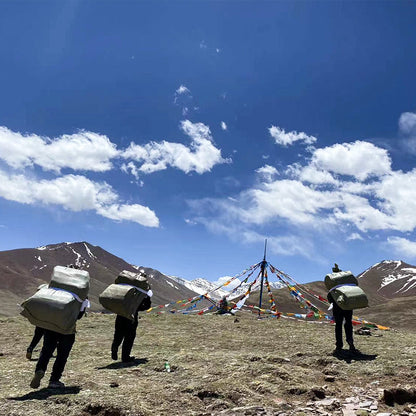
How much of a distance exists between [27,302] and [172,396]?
2987 millimetres

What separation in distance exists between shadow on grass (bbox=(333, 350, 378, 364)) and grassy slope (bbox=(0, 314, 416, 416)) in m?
0.19

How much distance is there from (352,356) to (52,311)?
7031 millimetres

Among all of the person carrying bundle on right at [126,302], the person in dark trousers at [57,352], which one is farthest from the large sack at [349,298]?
the person in dark trousers at [57,352]

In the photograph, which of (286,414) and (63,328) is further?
(63,328)

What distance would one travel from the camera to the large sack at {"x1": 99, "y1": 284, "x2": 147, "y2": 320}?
875 centimetres

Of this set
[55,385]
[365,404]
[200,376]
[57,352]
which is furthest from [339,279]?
[55,385]

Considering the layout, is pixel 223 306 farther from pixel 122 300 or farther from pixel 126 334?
pixel 122 300

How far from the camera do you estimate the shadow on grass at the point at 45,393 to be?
5.91m

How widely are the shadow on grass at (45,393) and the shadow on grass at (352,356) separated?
5.95 metres

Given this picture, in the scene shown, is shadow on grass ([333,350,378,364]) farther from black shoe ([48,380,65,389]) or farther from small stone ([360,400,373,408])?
black shoe ([48,380,65,389])


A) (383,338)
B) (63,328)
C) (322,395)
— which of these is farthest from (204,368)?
(383,338)

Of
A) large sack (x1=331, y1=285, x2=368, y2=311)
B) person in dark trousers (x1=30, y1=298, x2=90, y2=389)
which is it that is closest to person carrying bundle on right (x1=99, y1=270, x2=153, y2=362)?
person in dark trousers (x1=30, y1=298, x2=90, y2=389)

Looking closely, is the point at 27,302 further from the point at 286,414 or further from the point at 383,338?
the point at 383,338

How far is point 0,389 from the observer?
6.66 meters
